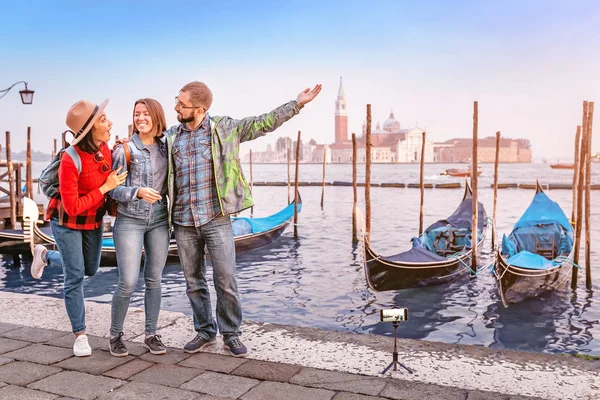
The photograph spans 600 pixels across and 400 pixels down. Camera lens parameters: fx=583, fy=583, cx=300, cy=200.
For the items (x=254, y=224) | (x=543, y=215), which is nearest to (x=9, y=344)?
(x=543, y=215)

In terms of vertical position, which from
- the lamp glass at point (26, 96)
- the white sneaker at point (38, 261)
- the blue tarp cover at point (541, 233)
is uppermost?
the lamp glass at point (26, 96)

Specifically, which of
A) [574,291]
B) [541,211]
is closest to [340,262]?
[541,211]

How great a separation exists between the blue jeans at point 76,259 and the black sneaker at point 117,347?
16 cm

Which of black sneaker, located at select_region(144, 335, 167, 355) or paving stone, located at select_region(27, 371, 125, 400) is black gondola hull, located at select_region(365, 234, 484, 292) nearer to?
black sneaker, located at select_region(144, 335, 167, 355)

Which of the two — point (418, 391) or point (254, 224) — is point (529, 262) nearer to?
point (418, 391)

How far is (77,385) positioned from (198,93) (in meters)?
1.32

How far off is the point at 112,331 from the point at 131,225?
51 centimetres

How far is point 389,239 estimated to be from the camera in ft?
47.4

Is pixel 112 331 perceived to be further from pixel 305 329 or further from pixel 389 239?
pixel 389 239

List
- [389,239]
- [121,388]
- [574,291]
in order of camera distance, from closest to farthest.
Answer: [121,388]
[574,291]
[389,239]

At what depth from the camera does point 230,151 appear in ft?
8.73

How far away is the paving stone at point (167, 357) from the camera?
8.45 ft

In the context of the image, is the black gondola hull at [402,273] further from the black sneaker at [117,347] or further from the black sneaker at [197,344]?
the black sneaker at [117,347]

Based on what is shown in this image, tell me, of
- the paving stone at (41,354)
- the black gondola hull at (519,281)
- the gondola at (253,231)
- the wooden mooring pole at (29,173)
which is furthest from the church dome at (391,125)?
the paving stone at (41,354)
